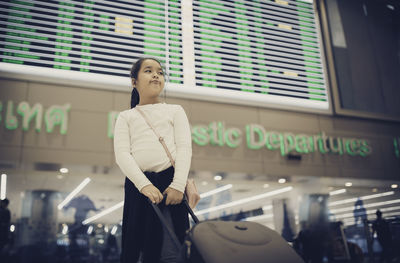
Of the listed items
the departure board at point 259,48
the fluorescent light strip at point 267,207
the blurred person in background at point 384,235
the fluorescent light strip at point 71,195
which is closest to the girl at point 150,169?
the departure board at point 259,48

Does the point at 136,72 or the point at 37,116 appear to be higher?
the point at 37,116

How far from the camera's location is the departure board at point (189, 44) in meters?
6.88

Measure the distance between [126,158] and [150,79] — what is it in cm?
55

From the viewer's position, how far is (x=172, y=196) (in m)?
1.77

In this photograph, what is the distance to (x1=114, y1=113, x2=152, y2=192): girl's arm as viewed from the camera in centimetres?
179

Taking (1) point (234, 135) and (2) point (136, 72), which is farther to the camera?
(1) point (234, 135)

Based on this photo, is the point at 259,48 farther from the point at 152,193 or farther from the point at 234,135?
the point at 152,193

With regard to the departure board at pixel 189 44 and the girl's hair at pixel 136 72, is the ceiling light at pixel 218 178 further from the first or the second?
the girl's hair at pixel 136 72

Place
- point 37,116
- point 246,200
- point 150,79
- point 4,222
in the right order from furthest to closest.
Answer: point 246,200 → point 4,222 → point 37,116 → point 150,79

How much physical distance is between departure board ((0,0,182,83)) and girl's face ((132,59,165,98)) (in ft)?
17.0

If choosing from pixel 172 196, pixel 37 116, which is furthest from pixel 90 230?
pixel 172 196

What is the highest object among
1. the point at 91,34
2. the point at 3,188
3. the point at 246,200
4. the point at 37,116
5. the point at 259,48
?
the point at 259,48

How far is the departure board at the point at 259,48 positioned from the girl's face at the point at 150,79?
5.66 metres

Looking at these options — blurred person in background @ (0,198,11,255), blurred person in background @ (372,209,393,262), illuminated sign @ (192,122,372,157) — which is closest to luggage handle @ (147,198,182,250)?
illuminated sign @ (192,122,372,157)
